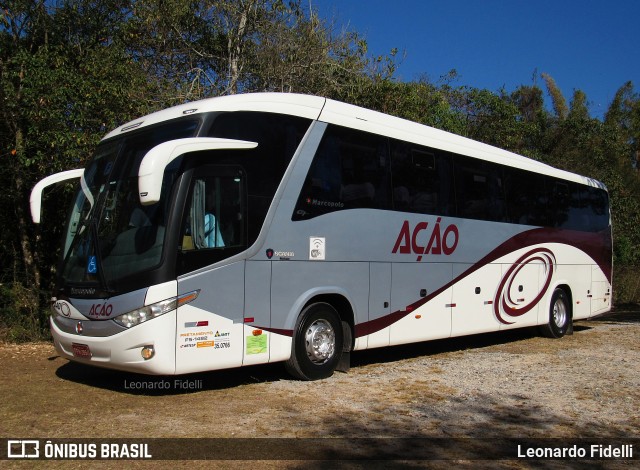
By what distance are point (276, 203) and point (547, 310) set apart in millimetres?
8145

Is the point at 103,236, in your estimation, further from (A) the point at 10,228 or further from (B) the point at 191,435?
(A) the point at 10,228

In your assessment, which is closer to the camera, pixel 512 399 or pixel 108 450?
pixel 108 450

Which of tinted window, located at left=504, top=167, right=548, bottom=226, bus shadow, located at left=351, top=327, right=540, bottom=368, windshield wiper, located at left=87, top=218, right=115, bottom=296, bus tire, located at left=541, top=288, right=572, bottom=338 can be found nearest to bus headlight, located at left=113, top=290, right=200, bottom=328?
windshield wiper, located at left=87, top=218, right=115, bottom=296

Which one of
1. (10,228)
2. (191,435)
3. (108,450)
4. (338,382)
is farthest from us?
(10,228)

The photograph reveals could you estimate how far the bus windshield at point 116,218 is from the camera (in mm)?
7051

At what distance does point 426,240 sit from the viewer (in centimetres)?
Answer: 1024

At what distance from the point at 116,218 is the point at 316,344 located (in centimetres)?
302

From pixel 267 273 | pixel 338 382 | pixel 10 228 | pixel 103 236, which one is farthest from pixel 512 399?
pixel 10 228

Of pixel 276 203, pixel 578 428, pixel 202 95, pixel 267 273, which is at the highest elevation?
pixel 202 95

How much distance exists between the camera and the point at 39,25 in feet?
43.3

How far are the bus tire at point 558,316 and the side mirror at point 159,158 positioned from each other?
369 inches

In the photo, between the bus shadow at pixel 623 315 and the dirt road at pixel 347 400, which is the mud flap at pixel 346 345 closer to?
the dirt road at pixel 347 400

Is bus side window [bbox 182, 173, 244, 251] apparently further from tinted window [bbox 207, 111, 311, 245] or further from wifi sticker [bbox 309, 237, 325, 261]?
wifi sticker [bbox 309, 237, 325, 261]

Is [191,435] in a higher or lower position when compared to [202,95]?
lower
